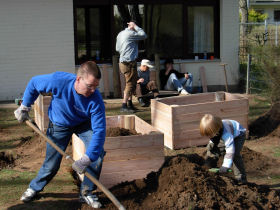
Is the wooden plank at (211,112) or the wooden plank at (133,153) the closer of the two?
the wooden plank at (133,153)

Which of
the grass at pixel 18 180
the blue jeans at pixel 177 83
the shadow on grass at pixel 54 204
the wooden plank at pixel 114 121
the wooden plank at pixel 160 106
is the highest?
the blue jeans at pixel 177 83

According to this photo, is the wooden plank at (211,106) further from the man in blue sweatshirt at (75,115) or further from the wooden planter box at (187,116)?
the man in blue sweatshirt at (75,115)

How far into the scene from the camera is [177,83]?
12.7 meters

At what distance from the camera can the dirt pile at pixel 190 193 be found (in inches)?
196

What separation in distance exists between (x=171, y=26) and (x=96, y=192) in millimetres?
9653

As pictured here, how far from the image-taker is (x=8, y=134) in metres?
9.16

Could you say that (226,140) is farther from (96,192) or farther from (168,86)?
(168,86)

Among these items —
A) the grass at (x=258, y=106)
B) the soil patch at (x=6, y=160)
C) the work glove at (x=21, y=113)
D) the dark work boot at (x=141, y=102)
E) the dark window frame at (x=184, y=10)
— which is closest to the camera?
the work glove at (x=21, y=113)

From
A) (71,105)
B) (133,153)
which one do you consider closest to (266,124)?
(133,153)

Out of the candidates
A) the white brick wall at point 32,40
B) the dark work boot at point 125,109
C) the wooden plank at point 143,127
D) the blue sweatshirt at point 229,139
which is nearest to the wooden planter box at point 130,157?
the wooden plank at point 143,127

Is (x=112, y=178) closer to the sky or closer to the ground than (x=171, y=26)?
closer to the ground

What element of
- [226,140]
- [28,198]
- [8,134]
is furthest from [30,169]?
[226,140]

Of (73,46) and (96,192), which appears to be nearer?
(96,192)

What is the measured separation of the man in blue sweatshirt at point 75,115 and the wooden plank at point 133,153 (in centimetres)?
72
